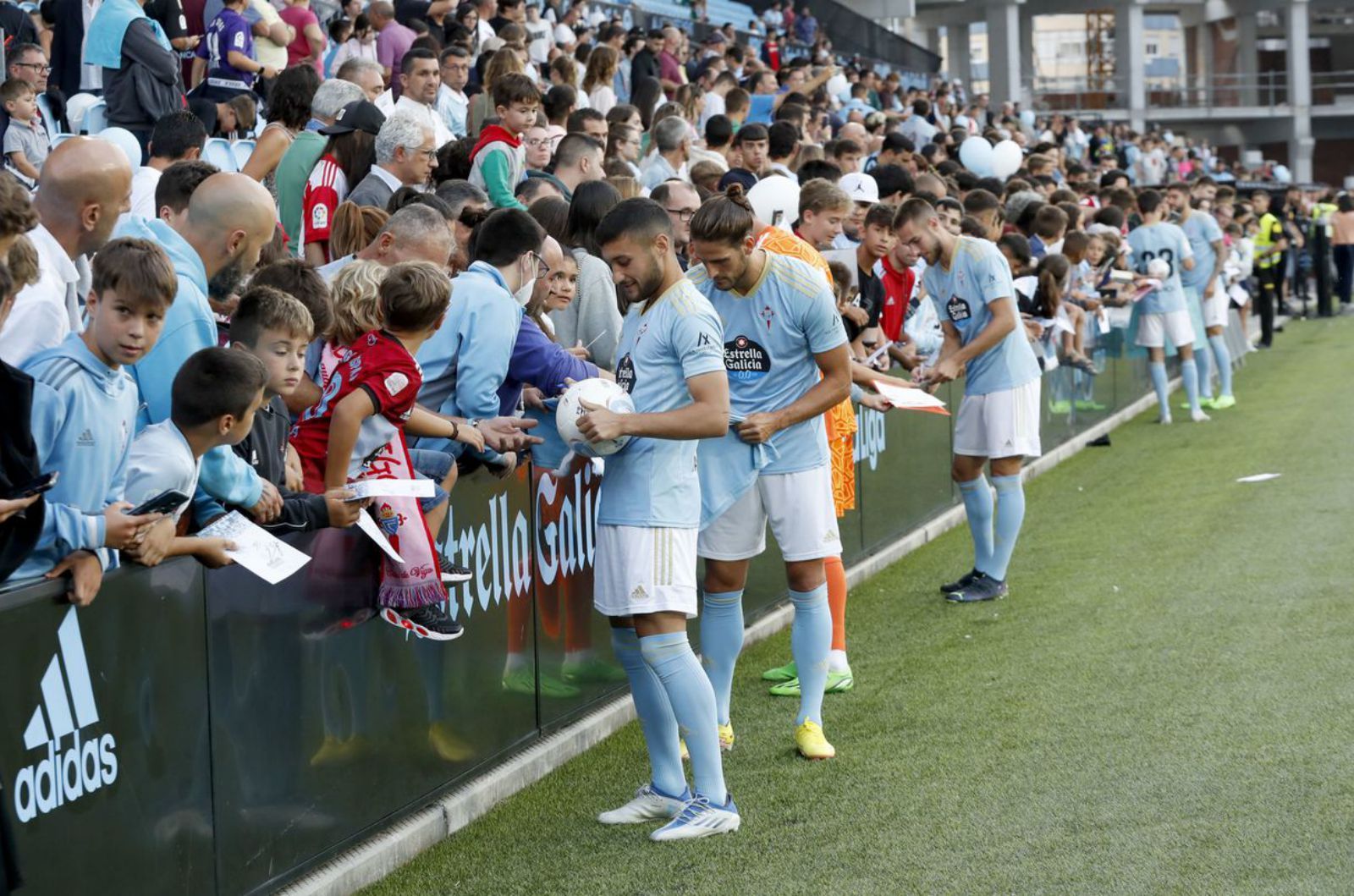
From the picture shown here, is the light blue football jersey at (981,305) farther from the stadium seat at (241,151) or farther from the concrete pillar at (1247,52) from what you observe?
the concrete pillar at (1247,52)

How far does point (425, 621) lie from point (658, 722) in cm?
78

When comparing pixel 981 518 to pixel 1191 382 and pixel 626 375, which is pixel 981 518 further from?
pixel 1191 382

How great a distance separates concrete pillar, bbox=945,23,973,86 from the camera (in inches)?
2207

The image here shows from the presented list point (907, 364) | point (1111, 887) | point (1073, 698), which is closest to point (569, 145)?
point (907, 364)

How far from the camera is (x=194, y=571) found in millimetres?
3850

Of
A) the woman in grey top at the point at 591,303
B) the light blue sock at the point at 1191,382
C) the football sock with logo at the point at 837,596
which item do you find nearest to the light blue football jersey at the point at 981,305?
the football sock with logo at the point at 837,596

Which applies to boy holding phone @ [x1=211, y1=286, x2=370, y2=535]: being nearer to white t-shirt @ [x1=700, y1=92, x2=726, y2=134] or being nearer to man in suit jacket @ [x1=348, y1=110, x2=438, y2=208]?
man in suit jacket @ [x1=348, y1=110, x2=438, y2=208]

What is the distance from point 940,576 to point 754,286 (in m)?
3.69

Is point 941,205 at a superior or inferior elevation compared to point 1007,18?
inferior

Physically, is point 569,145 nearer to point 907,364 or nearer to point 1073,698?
point 907,364

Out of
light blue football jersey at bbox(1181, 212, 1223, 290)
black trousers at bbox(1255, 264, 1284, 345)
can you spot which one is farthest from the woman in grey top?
black trousers at bbox(1255, 264, 1284, 345)

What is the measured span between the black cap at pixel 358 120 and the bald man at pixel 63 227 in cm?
284

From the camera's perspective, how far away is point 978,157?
61.3 feet

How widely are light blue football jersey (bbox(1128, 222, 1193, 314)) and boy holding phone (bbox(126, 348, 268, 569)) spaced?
12137mm
